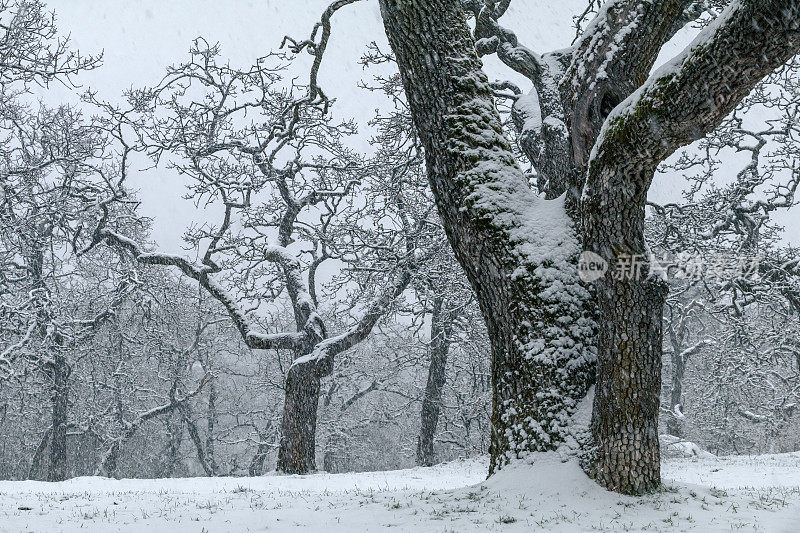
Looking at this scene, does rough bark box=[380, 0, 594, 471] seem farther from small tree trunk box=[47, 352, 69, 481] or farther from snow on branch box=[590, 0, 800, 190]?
small tree trunk box=[47, 352, 69, 481]

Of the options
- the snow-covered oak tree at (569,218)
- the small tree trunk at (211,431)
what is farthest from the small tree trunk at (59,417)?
the snow-covered oak tree at (569,218)

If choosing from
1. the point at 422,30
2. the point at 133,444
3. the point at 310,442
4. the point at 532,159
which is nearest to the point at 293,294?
the point at 310,442

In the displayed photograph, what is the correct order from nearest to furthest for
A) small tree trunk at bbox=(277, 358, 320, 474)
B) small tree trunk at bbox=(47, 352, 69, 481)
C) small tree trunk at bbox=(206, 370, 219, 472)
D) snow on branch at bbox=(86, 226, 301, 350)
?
1. small tree trunk at bbox=(277, 358, 320, 474)
2. snow on branch at bbox=(86, 226, 301, 350)
3. small tree trunk at bbox=(47, 352, 69, 481)
4. small tree trunk at bbox=(206, 370, 219, 472)

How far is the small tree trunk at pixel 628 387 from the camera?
5.07m

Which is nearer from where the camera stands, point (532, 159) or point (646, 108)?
point (646, 108)

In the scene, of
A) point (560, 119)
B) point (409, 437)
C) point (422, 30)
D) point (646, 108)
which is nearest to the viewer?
point (646, 108)

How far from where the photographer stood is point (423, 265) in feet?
40.3

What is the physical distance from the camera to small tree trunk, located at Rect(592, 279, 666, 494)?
5066 mm

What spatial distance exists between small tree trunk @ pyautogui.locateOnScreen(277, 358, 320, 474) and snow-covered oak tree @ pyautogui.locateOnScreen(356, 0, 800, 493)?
755 centimetres

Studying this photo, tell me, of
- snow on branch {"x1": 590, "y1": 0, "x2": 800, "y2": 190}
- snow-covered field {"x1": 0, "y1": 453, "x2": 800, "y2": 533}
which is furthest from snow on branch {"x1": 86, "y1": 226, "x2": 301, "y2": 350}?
snow on branch {"x1": 590, "y1": 0, "x2": 800, "y2": 190}

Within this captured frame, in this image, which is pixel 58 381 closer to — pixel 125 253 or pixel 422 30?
pixel 125 253

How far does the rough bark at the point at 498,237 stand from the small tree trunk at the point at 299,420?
7.43 metres

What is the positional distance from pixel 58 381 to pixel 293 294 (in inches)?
392

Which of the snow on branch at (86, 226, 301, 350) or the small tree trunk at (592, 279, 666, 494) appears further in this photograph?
the snow on branch at (86, 226, 301, 350)
